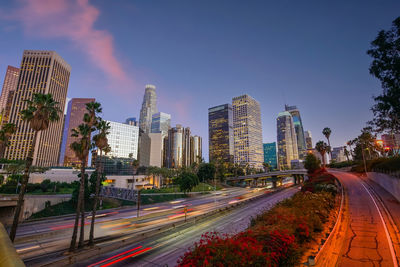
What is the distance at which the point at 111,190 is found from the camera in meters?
55.8

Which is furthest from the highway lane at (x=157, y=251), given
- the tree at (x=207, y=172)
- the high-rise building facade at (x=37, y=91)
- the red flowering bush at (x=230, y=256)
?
the high-rise building facade at (x=37, y=91)

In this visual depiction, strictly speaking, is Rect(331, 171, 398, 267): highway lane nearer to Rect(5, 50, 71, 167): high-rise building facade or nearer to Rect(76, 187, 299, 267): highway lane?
Rect(76, 187, 299, 267): highway lane

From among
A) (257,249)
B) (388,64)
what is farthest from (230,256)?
(388,64)

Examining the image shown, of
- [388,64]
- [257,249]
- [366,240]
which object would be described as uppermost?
[388,64]

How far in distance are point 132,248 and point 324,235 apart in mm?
17456

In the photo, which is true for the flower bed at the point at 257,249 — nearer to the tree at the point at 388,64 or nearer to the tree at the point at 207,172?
the tree at the point at 388,64

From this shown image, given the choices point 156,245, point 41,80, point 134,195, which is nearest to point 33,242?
point 156,245

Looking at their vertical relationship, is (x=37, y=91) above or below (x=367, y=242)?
above

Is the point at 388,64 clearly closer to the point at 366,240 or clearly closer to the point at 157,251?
the point at 366,240

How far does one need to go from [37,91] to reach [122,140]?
9628 centimetres

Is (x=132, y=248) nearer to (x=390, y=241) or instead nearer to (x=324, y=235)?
(x=324, y=235)

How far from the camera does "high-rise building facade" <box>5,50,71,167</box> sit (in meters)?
140

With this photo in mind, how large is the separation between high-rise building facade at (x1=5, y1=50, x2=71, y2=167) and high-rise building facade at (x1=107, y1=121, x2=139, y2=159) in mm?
63141

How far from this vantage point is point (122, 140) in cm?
12088
